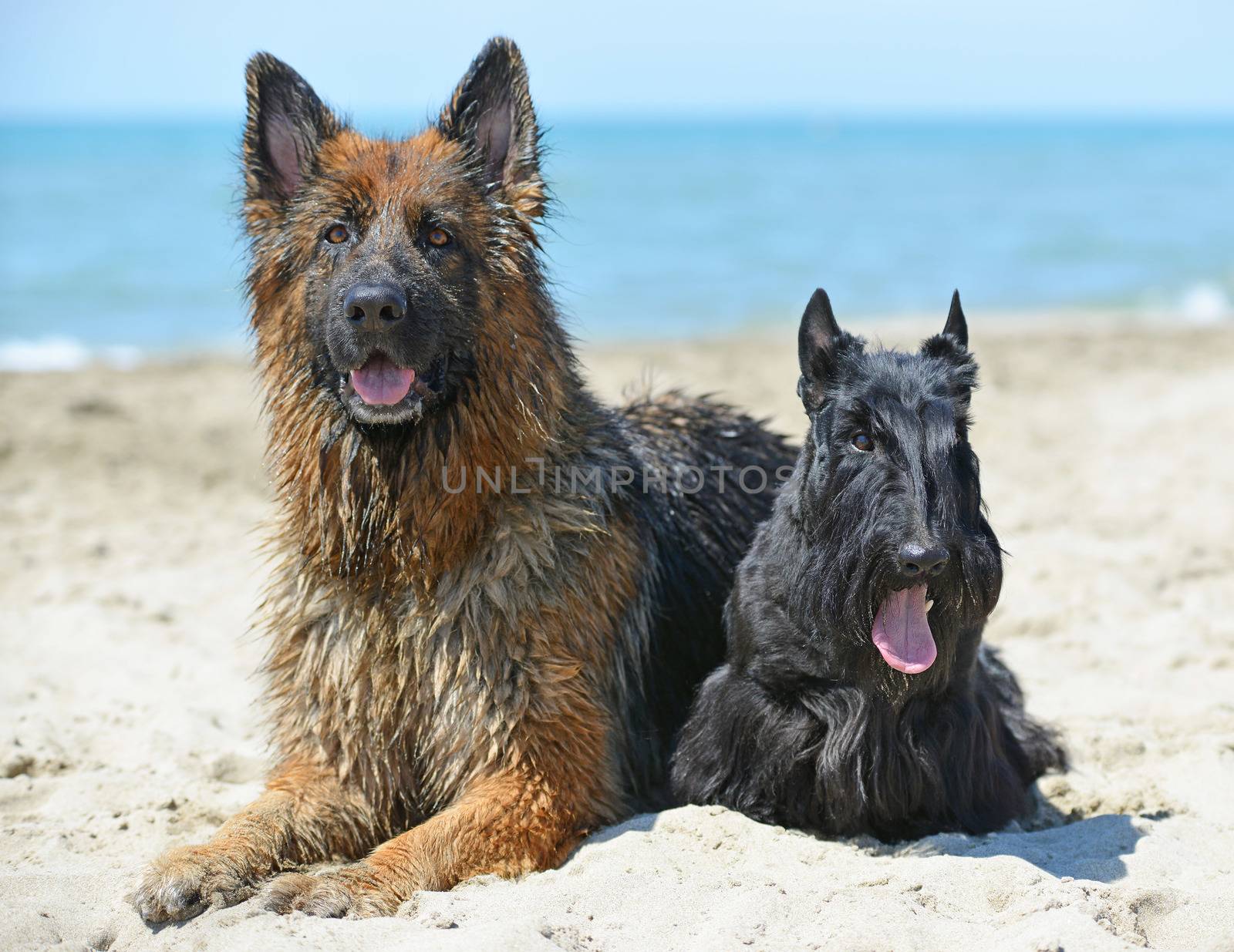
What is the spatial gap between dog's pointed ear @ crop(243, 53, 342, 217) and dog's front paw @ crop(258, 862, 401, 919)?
7.38ft

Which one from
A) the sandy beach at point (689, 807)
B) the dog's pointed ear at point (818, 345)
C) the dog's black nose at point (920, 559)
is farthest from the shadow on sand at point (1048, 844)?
the dog's pointed ear at point (818, 345)

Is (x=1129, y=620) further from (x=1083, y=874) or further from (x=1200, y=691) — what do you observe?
(x=1083, y=874)

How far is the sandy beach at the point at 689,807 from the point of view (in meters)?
3.40

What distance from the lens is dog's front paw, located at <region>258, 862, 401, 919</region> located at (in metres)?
3.51

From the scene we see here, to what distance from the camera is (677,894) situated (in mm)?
3596

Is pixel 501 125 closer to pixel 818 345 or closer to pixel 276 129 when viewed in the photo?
pixel 276 129

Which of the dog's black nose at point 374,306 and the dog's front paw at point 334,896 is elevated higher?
the dog's black nose at point 374,306

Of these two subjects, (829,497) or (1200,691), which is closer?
(829,497)

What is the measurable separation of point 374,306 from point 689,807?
6.69 feet

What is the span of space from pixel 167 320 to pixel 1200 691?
15526 millimetres

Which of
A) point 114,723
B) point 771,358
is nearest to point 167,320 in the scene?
point 771,358

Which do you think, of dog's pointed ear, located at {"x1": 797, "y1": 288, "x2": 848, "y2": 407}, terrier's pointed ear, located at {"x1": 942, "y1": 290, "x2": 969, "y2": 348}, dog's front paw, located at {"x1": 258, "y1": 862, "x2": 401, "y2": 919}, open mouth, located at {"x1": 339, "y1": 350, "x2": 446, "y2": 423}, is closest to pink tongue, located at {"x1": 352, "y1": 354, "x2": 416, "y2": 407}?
open mouth, located at {"x1": 339, "y1": 350, "x2": 446, "y2": 423}

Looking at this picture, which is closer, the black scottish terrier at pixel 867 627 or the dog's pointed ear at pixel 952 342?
the black scottish terrier at pixel 867 627

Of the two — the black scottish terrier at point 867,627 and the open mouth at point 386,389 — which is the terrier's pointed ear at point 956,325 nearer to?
the black scottish terrier at point 867,627
